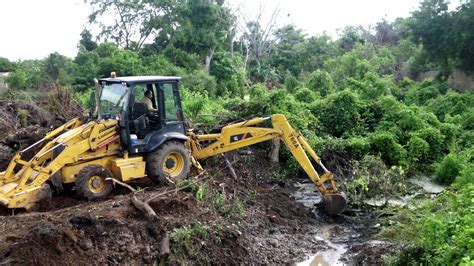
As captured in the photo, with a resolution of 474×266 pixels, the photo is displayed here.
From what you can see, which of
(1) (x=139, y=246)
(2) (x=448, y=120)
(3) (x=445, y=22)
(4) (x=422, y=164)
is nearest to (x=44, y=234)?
(1) (x=139, y=246)

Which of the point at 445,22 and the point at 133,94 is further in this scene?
the point at 445,22

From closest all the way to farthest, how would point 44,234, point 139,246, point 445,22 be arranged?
point 44,234 → point 139,246 → point 445,22

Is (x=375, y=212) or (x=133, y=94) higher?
(x=133, y=94)

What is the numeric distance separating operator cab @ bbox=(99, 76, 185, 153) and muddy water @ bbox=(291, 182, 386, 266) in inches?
130

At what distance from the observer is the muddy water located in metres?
8.38

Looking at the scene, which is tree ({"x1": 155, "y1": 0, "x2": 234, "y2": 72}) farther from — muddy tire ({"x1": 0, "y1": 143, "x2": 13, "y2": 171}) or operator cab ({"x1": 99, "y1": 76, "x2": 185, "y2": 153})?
operator cab ({"x1": 99, "y1": 76, "x2": 185, "y2": 153})

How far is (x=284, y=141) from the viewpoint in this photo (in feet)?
32.9

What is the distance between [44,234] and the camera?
6.29 metres

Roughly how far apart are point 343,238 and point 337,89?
16.0m

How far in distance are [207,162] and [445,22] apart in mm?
18011

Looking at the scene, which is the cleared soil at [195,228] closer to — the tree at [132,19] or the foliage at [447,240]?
the foliage at [447,240]

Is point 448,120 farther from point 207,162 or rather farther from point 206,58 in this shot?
point 206,58

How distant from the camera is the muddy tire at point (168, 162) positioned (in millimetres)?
9164

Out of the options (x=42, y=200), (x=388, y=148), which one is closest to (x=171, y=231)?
(x=42, y=200)
